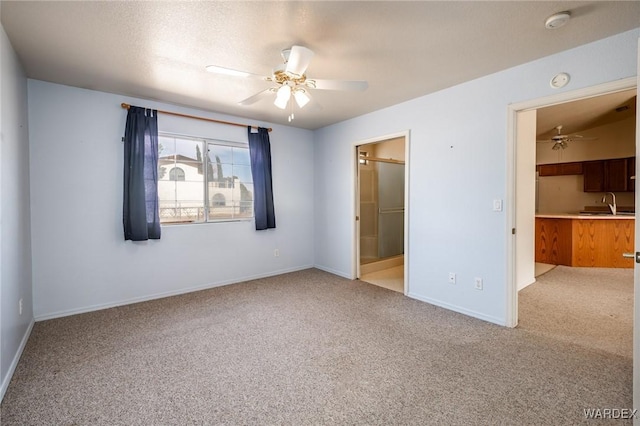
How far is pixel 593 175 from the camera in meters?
6.20

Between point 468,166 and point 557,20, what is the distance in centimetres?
135

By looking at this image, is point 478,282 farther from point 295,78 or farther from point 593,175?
point 593,175

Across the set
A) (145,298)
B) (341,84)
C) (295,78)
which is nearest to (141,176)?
(145,298)

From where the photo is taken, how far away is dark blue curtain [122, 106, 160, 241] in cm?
325

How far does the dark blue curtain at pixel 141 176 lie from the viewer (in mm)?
3254

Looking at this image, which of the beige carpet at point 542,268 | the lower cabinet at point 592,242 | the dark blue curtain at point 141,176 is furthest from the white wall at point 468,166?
the lower cabinet at point 592,242

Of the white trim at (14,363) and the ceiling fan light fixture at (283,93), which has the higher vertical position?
the ceiling fan light fixture at (283,93)

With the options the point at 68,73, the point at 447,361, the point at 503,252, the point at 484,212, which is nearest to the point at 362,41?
the point at 484,212

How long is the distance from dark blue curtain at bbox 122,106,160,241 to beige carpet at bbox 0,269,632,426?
3.08 ft

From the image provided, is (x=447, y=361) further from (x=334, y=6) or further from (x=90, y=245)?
(x=90, y=245)

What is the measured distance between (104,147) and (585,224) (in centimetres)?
722

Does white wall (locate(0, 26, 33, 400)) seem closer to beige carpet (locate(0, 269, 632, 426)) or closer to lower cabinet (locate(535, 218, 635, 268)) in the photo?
beige carpet (locate(0, 269, 632, 426))

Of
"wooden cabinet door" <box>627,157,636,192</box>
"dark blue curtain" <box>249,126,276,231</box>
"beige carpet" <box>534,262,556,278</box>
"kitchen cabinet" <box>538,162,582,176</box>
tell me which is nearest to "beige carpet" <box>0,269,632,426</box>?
"dark blue curtain" <box>249,126,276,231</box>

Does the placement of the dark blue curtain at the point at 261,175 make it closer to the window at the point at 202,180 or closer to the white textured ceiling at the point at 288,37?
the window at the point at 202,180
